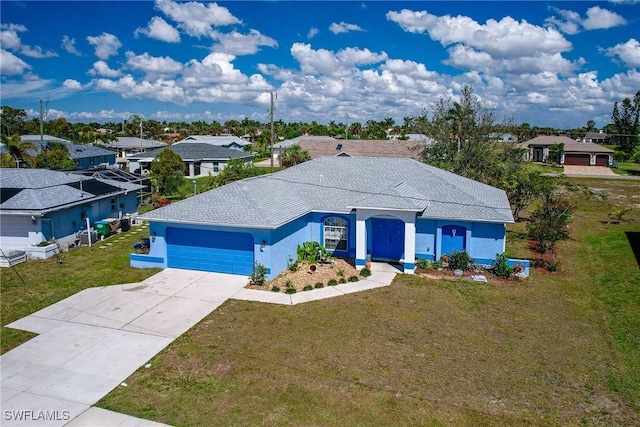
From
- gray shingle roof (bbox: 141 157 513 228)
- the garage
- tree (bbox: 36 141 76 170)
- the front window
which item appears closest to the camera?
gray shingle roof (bbox: 141 157 513 228)

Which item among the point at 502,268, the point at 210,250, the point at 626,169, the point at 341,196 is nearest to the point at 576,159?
the point at 626,169

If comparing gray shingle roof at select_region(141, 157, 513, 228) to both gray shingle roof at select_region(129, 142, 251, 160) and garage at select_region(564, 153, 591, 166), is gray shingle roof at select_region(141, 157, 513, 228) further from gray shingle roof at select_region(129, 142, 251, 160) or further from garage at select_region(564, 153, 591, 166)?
garage at select_region(564, 153, 591, 166)

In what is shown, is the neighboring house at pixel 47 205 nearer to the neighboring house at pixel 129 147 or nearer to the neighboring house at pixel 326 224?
the neighboring house at pixel 326 224

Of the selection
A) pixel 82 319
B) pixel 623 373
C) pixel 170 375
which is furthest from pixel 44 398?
pixel 623 373

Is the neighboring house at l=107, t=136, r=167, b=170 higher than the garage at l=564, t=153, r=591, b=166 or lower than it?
higher

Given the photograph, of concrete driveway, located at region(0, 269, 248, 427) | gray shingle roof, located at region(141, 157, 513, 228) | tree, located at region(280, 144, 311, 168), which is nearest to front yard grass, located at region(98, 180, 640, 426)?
concrete driveway, located at region(0, 269, 248, 427)

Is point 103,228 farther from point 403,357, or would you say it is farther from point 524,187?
point 524,187

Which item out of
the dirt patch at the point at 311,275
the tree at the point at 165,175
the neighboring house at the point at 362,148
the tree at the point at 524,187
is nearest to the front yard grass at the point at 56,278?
the dirt patch at the point at 311,275
